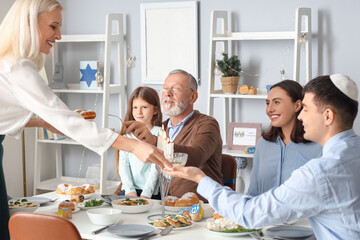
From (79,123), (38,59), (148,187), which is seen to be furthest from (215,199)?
(148,187)

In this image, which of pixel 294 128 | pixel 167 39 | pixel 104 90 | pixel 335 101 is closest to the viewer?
pixel 335 101

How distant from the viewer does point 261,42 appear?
4.20 metres

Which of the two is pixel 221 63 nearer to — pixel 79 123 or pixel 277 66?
pixel 277 66

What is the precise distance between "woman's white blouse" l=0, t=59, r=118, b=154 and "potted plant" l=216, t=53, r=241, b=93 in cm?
210

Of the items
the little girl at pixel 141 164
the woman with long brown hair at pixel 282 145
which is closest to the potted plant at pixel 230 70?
the little girl at pixel 141 164

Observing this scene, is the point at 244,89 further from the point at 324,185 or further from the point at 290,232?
the point at 324,185

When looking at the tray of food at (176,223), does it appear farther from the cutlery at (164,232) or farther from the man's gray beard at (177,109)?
the man's gray beard at (177,109)

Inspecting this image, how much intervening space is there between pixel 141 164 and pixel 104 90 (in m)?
1.32

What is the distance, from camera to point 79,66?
4.98 metres

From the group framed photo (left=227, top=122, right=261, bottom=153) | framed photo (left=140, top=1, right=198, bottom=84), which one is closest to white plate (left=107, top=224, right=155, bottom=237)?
framed photo (left=227, top=122, right=261, bottom=153)

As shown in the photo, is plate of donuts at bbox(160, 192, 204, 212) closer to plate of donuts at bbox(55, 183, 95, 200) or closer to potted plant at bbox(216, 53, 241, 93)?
plate of donuts at bbox(55, 183, 95, 200)

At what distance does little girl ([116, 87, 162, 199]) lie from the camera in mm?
3141

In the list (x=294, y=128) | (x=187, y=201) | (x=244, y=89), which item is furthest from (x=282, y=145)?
(x=244, y=89)

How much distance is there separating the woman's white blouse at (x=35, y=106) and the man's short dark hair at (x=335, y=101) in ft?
2.58
